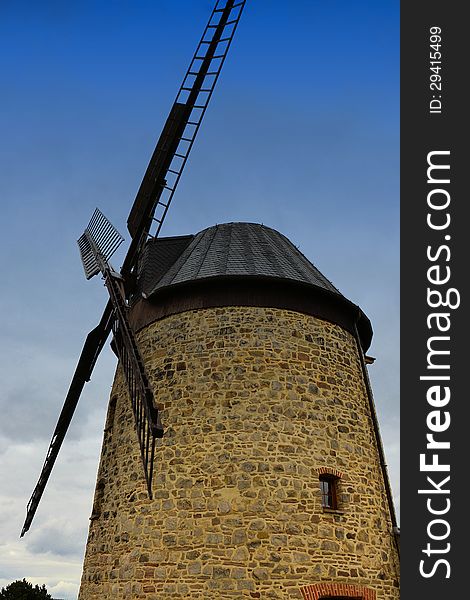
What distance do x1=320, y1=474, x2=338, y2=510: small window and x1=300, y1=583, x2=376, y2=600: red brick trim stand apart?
1.19 metres

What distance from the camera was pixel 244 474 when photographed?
9.54 meters

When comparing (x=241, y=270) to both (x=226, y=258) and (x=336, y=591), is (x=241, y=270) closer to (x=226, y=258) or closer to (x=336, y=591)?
(x=226, y=258)

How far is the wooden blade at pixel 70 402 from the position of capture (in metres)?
13.8

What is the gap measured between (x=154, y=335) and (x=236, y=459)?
3.09 m

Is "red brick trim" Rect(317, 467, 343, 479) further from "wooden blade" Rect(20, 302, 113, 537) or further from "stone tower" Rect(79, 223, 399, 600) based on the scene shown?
"wooden blade" Rect(20, 302, 113, 537)

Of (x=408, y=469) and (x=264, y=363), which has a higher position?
(x=264, y=363)

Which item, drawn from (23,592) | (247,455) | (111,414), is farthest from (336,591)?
(23,592)

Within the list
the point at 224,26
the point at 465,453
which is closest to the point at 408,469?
the point at 465,453

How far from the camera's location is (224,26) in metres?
12.0

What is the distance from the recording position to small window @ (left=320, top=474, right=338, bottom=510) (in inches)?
391

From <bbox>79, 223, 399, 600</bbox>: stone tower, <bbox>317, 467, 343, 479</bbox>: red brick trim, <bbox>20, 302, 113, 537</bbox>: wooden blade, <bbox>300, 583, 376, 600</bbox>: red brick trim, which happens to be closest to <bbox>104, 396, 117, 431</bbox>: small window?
<bbox>79, 223, 399, 600</bbox>: stone tower

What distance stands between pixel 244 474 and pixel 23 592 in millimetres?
14139

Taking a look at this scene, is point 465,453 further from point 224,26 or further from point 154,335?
point 224,26

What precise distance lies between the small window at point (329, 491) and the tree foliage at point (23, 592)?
13.9 metres
